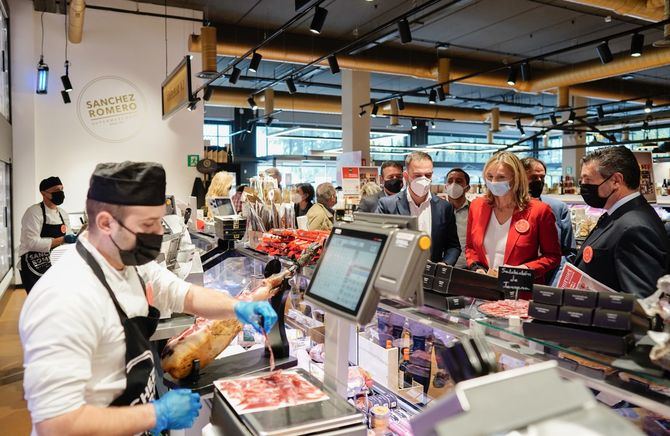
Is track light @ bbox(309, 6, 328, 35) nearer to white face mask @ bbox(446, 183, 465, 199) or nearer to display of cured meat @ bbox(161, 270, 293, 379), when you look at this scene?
white face mask @ bbox(446, 183, 465, 199)

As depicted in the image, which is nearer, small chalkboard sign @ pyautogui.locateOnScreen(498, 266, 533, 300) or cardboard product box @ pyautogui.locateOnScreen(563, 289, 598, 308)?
cardboard product box @ pyautogui.locateOnScreen(563, 289, 598, 308)

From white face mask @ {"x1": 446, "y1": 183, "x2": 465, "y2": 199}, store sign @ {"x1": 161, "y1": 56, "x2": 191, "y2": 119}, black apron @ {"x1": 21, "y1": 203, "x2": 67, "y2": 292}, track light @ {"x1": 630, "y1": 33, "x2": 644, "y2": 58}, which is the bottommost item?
black apron @ {"x1": 21, "y1": 203, "x2": 67, "y2": 292}

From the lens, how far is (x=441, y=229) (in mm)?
3949

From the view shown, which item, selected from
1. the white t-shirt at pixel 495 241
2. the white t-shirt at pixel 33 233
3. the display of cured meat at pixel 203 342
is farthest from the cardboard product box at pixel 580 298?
the white t-shirt at pixel 33 233

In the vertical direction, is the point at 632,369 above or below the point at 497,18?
below

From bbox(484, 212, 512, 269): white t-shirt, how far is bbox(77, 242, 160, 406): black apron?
7.83 ft

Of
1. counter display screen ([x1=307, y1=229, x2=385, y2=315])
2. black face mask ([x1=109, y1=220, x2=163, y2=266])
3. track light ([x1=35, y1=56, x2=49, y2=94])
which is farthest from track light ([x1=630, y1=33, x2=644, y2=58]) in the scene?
track light ([x1=35, y1=56, x2=49, y2=94])

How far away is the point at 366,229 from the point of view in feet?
4.86

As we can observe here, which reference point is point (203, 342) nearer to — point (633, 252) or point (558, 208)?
point (633, 252)

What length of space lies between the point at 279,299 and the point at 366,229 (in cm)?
85

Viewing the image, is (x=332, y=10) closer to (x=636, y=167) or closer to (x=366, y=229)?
(x=636, y=167)

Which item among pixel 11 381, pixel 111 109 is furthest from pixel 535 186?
pixel 111 109

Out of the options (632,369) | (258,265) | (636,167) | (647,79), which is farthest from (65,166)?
(647,79)

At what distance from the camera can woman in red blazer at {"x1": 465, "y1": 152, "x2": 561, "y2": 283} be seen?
11.0 ft
